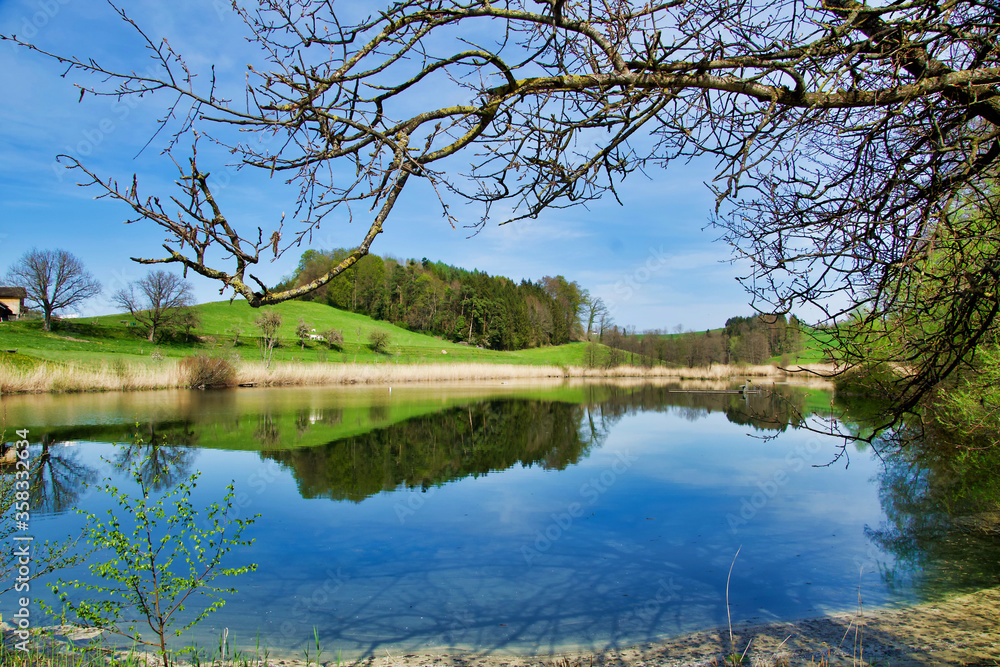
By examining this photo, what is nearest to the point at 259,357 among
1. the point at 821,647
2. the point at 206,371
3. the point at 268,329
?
the point at 268,329

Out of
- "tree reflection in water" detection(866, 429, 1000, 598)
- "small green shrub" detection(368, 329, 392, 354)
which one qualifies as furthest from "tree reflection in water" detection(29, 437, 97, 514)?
"small green shrub" detection(368, 329, 392, 354)

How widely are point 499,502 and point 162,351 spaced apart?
106ft

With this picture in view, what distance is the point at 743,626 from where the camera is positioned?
454cm

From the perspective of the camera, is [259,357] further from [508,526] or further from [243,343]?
[508,526]

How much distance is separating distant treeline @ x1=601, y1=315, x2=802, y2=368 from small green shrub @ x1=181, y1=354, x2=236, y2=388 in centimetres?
3282

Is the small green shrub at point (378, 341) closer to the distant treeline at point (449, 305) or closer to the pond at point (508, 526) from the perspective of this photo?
the distant treeline at point (449, 305)

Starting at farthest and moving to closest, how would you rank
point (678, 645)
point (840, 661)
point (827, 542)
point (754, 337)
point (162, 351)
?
point (754, 337) → point (162, 351) → point (827, 542) → point (678, 645) → point (840, 661)

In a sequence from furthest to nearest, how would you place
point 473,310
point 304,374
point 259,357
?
point 473,310 < point 259,357 < point 304,374

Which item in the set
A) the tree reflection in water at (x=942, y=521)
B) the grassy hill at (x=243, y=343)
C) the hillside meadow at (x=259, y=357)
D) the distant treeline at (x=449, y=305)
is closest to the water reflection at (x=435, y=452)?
the tree reflection in water at (x=942, y=521)

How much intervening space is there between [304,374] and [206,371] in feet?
16.3

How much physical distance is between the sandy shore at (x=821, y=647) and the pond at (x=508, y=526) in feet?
0.69

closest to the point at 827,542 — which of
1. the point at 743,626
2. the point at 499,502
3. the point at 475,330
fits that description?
the point at 743,626

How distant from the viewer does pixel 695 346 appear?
4797 centimetres

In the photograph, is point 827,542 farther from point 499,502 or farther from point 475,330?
point 475,330
